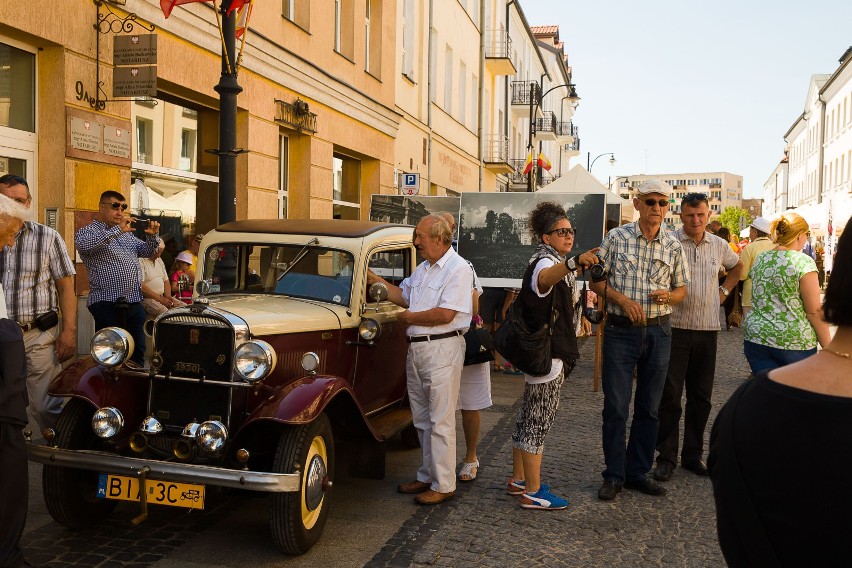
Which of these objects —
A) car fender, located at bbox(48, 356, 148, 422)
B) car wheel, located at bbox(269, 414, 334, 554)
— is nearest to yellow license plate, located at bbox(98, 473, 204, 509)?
car wheel, located at bbox(269, 414, 334, 554)

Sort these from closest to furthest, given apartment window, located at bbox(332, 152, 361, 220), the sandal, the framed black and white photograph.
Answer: the sandal < the framed black and white photograph < apartment window, located at bbox(332, 152, 361, 220)

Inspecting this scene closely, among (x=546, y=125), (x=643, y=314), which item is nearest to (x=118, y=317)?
(x=643, y=314)

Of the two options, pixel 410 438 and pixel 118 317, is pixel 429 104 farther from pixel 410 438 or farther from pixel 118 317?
pixel 410 438

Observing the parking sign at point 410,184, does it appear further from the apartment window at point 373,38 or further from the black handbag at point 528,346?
the black handbag at point 528,346

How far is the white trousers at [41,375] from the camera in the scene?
17.1ft

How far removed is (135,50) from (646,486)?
6776 mm

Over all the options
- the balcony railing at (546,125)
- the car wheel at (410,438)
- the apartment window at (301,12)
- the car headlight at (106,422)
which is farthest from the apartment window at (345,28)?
the balcony railing at (546,125)

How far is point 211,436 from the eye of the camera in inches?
176

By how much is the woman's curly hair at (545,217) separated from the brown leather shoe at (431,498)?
1738mm

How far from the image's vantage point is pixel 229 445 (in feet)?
15.1

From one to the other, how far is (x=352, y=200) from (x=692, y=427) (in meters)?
13.0

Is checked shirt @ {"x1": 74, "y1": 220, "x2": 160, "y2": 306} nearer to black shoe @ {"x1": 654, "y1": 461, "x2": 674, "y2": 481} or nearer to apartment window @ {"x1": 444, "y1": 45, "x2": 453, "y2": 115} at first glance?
black shoe @ {"x1": 654, "y1": 461, "x2": 674, "y2": 481}

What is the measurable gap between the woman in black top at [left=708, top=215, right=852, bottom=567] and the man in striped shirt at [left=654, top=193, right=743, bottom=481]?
15.4 feet

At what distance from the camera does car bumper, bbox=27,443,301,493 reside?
4.19 metres
